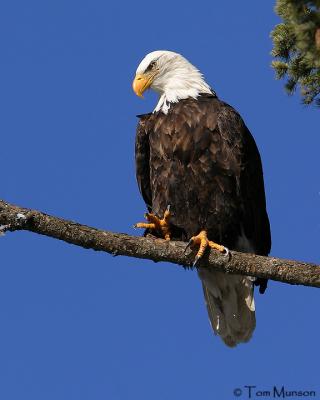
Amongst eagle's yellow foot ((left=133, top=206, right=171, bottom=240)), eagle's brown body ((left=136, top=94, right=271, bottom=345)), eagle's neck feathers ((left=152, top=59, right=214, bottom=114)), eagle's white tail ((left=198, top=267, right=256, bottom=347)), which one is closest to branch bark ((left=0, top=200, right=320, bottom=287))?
eagle's yellow foot ((left=133, top=206, right=171, bottom=240))

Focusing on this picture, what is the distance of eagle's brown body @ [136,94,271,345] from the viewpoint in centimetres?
559

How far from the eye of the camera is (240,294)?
20.3 feet

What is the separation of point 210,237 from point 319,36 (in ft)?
9.32

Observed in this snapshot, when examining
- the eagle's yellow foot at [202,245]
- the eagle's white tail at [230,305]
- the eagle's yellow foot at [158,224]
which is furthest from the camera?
the eagle's white tail at [230,305]

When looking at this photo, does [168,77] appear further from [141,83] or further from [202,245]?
[202,245]

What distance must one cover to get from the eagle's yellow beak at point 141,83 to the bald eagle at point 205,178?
210 millimetres

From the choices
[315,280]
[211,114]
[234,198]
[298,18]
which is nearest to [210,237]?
[234,198]

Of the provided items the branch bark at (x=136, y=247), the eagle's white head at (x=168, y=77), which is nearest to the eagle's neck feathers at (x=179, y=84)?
the eagle's white head at (x=168, y=77)

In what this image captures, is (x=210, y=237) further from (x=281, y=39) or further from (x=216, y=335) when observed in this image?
(x=281, y=39)

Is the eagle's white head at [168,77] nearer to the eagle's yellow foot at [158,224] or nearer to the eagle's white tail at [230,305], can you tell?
the eagle's yellow foot at [158,224]

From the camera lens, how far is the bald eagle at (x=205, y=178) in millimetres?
5594

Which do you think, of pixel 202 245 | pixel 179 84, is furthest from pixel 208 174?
pixel 179 84

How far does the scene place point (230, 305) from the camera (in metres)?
6.24

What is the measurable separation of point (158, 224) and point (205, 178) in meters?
0.43
